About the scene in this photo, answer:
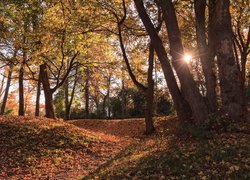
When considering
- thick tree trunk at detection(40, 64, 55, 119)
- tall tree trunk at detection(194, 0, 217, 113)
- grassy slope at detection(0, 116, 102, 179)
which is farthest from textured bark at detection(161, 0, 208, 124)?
thick tree trunk at detection(40, 64, 55, 119)

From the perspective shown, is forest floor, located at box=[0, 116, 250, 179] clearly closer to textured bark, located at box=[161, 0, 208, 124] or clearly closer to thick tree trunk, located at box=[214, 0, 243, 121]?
thick tree trunk, located at box=[214, 0, 243, 121]

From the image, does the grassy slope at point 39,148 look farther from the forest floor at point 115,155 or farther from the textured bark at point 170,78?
the textured bark at point 170,78

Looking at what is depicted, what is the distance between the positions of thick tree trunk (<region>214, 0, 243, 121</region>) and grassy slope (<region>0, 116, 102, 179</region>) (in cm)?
575

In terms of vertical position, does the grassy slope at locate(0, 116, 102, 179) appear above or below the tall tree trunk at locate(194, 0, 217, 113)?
below

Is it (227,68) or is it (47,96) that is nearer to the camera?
(227,68)

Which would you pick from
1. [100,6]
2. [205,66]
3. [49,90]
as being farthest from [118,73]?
[205,66]

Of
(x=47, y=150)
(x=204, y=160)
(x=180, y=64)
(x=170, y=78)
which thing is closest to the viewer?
(x=204, y=160)

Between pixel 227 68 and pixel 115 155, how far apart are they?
561 centimetres

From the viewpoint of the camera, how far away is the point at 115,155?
10875 millimetres

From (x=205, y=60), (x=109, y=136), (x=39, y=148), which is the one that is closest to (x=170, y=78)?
(x=205, y=60)

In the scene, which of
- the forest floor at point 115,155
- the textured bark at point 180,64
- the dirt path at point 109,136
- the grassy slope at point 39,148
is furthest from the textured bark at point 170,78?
the grassy slope at point 39,148

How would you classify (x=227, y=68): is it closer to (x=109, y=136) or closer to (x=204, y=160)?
(x=204, y=160)

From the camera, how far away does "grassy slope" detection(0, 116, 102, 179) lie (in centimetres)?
923

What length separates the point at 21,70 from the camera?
19.9 m
